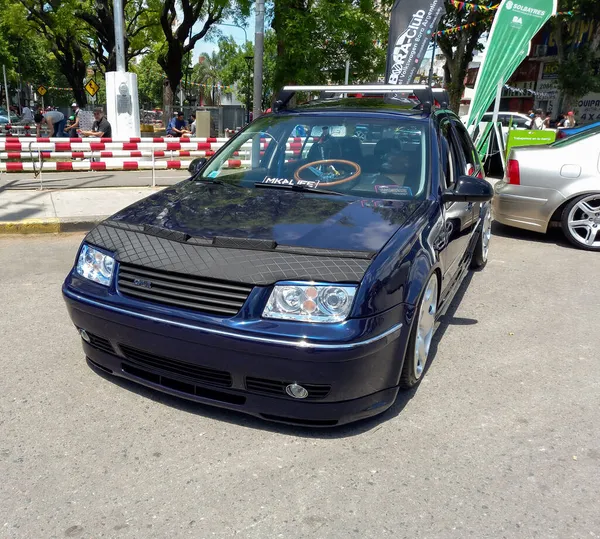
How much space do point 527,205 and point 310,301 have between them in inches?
211

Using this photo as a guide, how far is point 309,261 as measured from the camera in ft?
8.55

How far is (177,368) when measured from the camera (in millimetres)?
2732

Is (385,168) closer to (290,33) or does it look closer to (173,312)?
(173,312)

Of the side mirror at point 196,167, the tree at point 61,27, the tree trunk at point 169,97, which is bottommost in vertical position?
the side mirror at point 196,167

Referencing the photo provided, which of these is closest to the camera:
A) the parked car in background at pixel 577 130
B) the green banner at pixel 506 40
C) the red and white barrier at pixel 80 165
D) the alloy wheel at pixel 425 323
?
the alloy wheel at pixel 425 323

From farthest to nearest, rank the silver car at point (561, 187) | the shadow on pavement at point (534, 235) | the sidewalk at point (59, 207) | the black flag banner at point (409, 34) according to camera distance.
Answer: the black flag banner at point (409, 34)
the shadow on pavement at point (534, 235)
the sidewalk at point (59, 207)
the silver car at point (561, 187)

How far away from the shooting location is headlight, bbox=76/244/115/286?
2.89 meters

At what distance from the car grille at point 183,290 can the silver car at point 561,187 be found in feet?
17.8

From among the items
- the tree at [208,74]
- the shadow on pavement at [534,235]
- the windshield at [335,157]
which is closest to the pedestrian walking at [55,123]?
the shadow on pavement at [534,235]

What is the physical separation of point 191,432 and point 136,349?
0.50m

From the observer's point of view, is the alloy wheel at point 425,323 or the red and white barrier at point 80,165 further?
the red and white barrier at point 80,165

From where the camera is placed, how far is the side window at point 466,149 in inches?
188

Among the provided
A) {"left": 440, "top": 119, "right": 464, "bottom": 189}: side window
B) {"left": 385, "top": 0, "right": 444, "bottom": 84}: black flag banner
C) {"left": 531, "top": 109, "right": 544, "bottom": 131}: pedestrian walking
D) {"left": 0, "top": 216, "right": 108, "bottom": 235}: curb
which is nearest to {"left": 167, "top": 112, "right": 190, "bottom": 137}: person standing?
{"left": 385, "top": 0, "right": 444, "bottom": 84}: black flag banner

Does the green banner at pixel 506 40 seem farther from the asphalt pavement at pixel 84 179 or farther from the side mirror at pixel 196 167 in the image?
the side mirror at pixel 196 167
